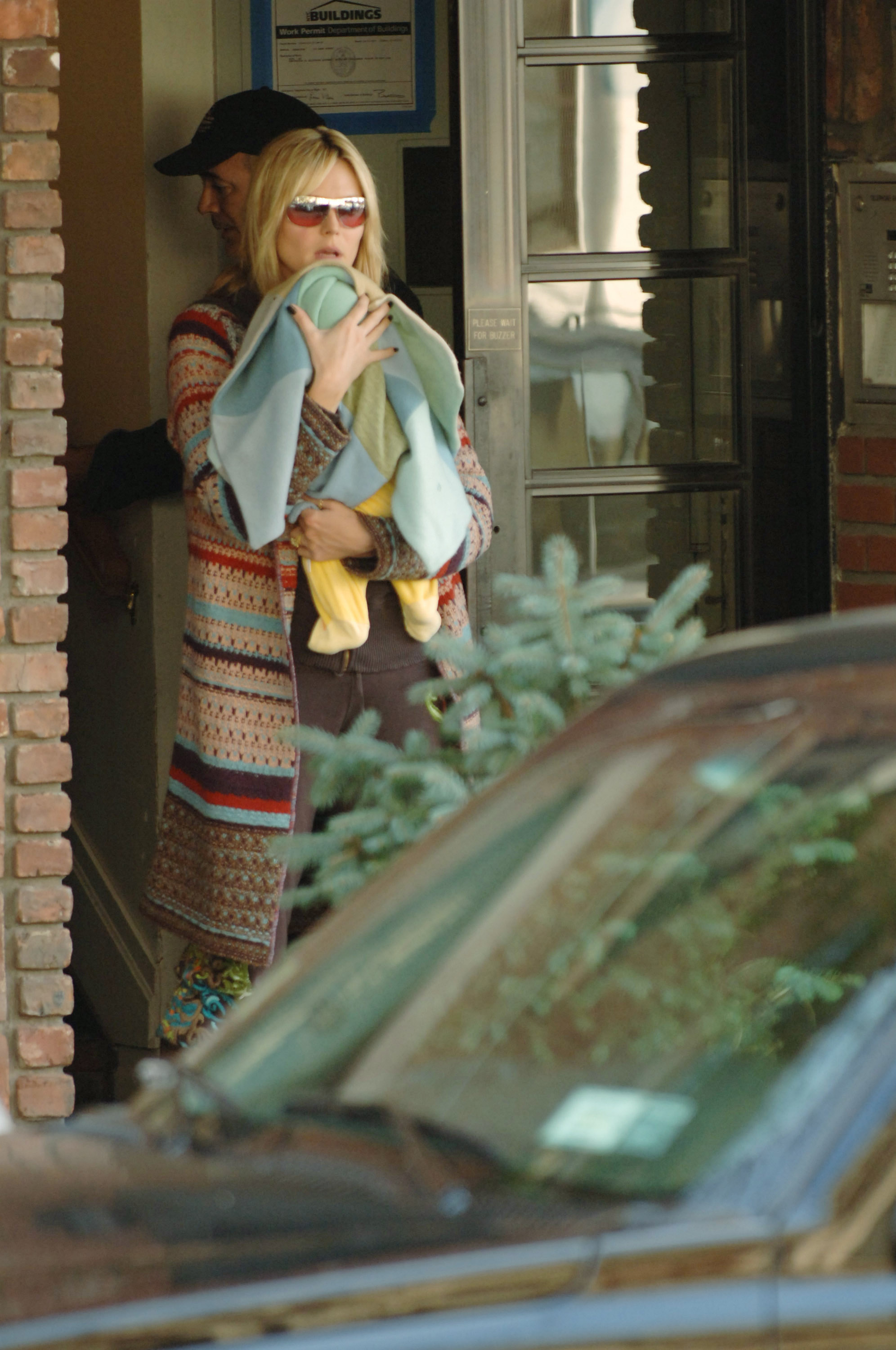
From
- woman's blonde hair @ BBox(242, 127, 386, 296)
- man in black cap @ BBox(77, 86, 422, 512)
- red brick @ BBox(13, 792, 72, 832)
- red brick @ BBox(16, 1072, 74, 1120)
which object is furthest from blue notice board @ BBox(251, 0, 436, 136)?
red brick @ BBox(16, 1072, 74, 1120)

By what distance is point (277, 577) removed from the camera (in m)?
3.49

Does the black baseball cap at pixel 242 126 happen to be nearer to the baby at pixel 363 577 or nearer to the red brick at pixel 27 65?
the red brick at pixel 27 65

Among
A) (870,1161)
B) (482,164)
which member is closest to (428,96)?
(482,164)

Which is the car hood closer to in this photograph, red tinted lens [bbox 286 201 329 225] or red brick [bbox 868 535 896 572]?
red tinted lens [bbox 286 201 329 225]

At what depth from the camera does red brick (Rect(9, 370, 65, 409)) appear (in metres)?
3.43

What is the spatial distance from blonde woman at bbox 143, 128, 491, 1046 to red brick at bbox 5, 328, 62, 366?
253 mm

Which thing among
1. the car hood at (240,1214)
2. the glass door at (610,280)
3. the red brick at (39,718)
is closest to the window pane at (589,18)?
the glass door at (610,280)

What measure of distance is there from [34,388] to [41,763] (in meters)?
0.70

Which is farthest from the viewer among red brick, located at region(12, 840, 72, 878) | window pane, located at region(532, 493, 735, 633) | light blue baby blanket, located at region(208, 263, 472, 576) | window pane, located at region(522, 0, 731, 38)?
window pane, located at region(532, 493, 735, 633)

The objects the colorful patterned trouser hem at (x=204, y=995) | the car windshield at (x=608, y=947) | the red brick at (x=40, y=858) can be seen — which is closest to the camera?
the car windshield at (x=608, y=947)

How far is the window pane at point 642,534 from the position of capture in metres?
4.24

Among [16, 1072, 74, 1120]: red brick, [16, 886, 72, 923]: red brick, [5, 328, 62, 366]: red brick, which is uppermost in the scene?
[5, 328, 62, 366]: red brick

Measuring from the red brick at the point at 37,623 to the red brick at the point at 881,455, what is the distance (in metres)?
1.92

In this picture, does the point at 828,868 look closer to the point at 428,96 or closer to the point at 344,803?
the point at 344,803
